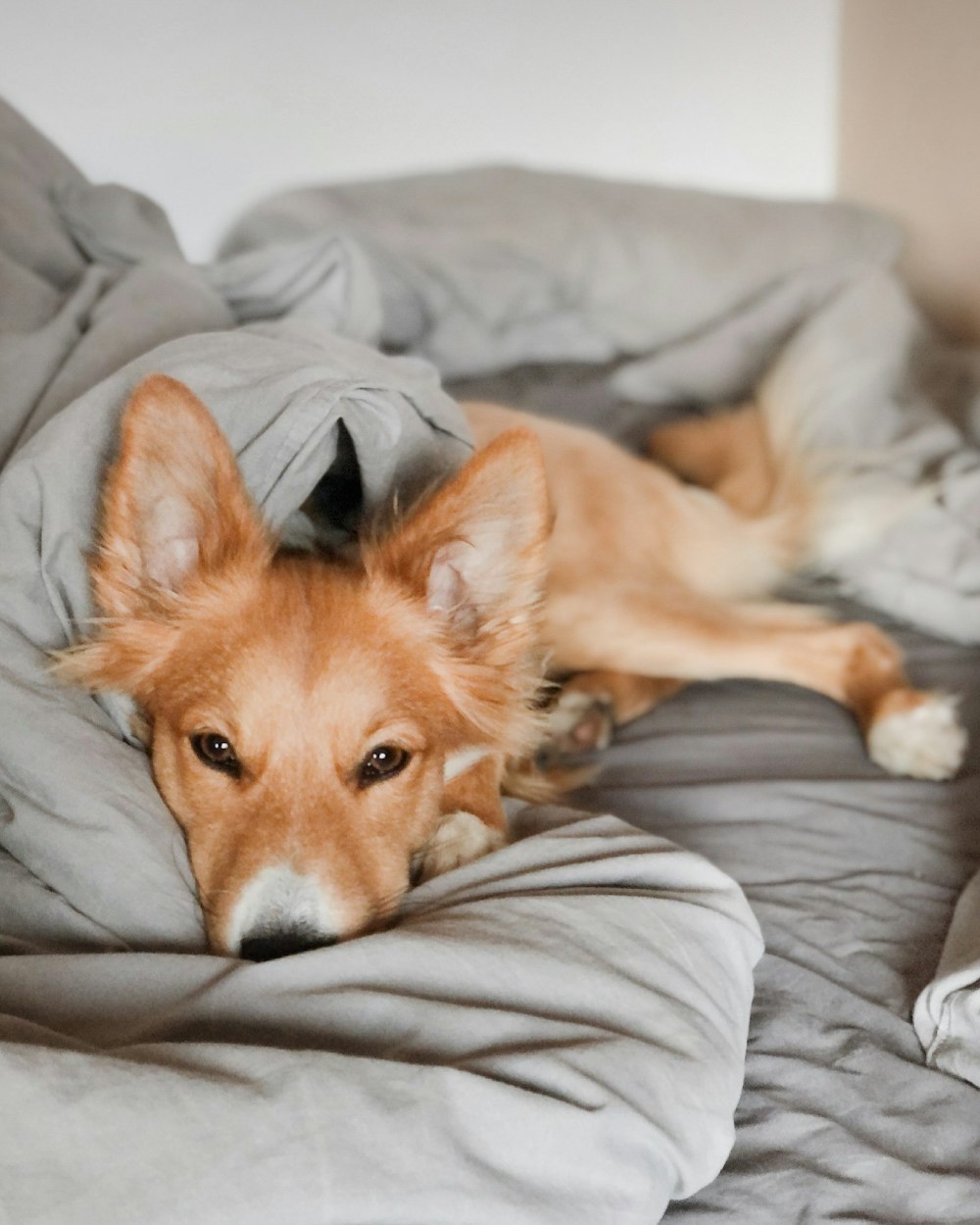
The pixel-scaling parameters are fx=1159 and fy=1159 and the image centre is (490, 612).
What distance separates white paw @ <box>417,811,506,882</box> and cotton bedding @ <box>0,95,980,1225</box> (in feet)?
0.27

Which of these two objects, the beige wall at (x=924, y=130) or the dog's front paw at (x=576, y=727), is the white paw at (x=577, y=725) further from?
the beige wall at (x=924, y=130)

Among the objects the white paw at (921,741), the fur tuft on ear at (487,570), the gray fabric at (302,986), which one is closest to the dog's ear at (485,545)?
the fur tuft on ear at (487,570)

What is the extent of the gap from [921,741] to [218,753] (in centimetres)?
128

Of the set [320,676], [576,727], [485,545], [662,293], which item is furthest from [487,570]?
[662,293]

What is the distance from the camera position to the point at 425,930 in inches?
53.0

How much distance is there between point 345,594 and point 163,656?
287 mm

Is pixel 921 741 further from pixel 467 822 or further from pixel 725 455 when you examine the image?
pixel 725 455

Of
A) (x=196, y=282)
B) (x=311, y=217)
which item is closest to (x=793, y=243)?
(x=311, y=217)

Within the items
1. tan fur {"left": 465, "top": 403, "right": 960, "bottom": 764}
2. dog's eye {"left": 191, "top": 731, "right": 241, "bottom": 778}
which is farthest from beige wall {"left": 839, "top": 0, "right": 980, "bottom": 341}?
dog's eye {"left": 191, "top": 731, "right": 241, "bottom": 778}

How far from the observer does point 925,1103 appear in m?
1.41

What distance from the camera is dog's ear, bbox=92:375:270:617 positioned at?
1549mm

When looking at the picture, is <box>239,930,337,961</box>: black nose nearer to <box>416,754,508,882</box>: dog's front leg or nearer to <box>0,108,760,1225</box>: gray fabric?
<box>0,108,760,1225</box>: gray fabric

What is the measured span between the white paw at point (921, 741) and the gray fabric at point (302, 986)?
77 centimetres

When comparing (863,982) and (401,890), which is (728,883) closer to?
(863,982)
